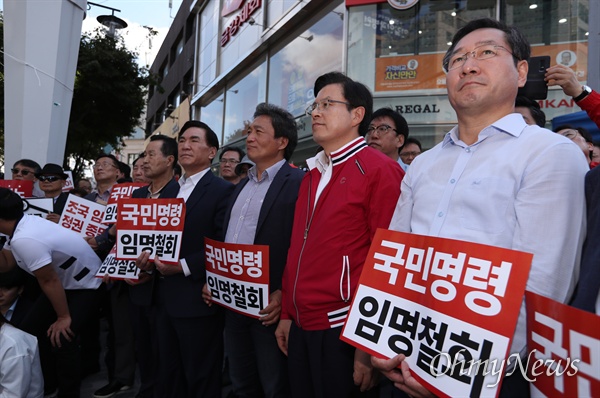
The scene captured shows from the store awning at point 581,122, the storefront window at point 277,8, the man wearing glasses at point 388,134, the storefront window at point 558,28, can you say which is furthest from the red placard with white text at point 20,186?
the storefront window at point 277,8

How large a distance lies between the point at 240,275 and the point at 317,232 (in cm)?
68

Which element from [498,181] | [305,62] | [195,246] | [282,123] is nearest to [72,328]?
[195,246]

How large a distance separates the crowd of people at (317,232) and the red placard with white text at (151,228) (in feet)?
0.34

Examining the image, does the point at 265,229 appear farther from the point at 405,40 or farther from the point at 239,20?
the point at 239,20

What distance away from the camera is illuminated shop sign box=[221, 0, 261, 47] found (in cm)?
1471

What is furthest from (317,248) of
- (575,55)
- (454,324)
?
(575,55)

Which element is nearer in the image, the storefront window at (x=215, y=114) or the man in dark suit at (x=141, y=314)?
the man in dark suit at (x=141, y=314)

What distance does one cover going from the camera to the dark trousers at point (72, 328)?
3.46 metres

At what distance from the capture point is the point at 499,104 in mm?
1580

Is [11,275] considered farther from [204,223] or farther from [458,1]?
[458,1]

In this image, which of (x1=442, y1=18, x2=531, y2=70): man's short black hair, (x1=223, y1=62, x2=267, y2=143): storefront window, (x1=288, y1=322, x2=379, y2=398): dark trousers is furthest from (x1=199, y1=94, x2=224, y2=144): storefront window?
(x1=442, y1=18, x2=531, y2=70): man's short black hair

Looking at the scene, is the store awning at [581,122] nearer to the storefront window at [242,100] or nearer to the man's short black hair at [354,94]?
the man's short black hair at [354,94]

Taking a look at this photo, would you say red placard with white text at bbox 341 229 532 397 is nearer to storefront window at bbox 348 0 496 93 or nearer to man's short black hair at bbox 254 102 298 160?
man's short black hair at bbox 254 102 298 160

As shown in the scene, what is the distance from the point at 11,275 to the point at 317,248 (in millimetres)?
2737
